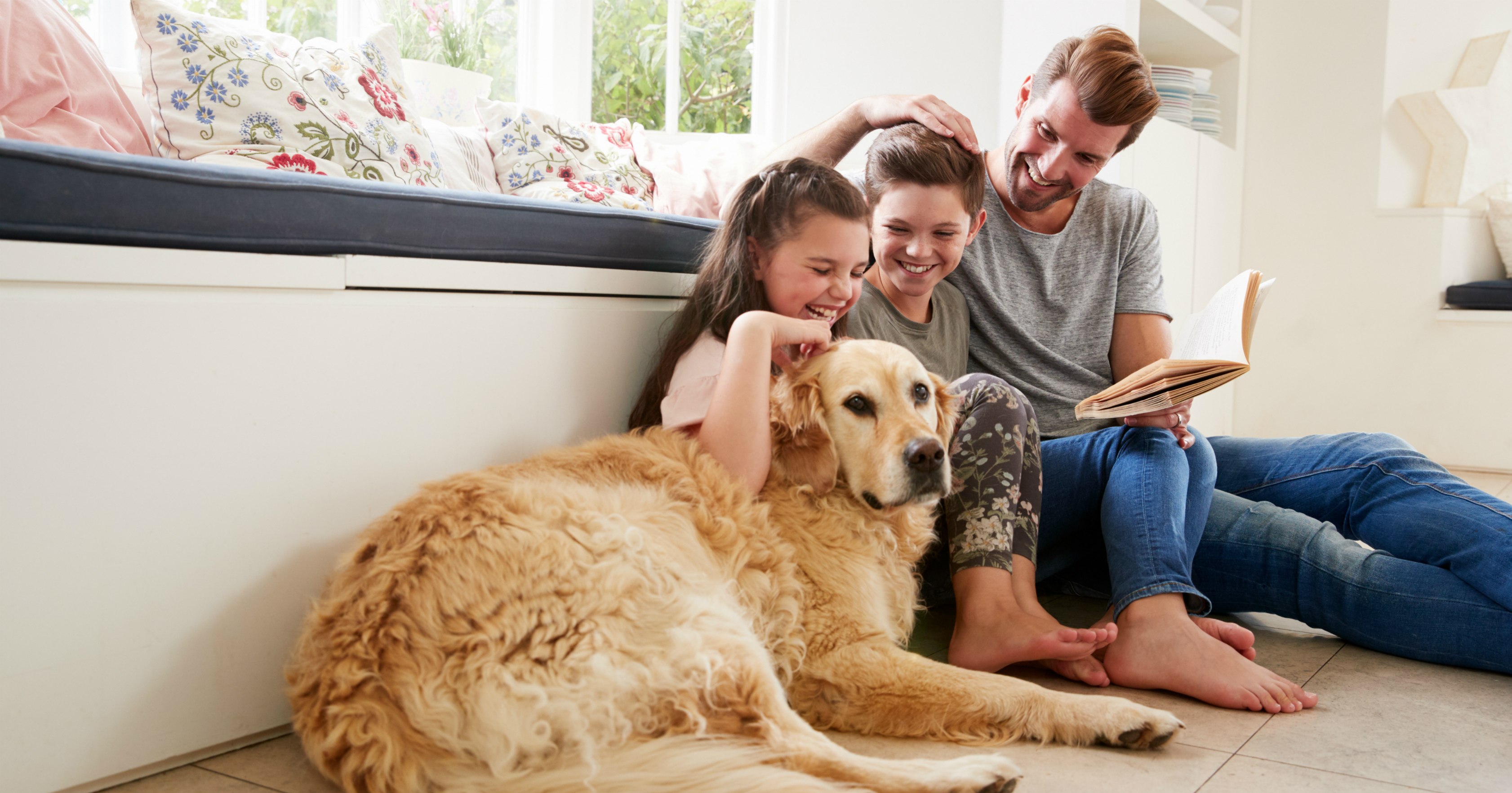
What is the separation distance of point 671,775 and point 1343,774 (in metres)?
0.93

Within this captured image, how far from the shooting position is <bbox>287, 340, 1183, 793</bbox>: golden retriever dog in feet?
3.52

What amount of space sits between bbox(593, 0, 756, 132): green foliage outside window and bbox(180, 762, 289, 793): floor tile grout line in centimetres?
343

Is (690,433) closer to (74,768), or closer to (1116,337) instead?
(74,768)

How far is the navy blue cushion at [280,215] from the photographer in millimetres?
1134

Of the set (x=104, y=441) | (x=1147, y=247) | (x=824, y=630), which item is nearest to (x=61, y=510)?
(x=104, y=441)

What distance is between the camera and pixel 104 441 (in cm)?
118

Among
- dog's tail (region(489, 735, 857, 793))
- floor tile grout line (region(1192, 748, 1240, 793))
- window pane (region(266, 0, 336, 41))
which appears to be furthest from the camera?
window pane (region(266, 0, 336, 41))

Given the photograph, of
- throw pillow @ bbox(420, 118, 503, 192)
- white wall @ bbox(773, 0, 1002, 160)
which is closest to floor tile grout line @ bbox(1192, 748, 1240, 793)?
throw pillow @ bbox(420, 118, 503, 192)

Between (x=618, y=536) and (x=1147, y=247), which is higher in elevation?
(x=1147, y=247)

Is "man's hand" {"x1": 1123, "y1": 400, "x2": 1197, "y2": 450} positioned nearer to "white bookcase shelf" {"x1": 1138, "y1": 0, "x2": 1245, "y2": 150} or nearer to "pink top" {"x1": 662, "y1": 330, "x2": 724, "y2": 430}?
"pink top" {"x1": 662, "y1": 330, "x2": 724, "y2": 430}

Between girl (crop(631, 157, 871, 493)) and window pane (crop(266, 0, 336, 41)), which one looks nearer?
girl (crop(631, 157, 871, 493))

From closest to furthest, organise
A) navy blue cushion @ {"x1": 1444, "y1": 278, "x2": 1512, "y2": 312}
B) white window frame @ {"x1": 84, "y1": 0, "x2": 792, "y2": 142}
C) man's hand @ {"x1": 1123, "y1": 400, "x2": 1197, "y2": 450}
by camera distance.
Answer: man's hand @ {"x1": 1123, "y1": 400, "x2": 1197, "y2": 450} < white window frame @ {"x1": 84, "y1": 0, "x2": 792, "y2": 142} < navy blue cushion @ {"x1": 1444, "y1": 278, "x2": 1512, "y2": 312}

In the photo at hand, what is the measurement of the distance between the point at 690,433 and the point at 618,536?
0.43m

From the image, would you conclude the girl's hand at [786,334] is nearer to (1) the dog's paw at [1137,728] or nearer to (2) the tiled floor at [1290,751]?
(2) the tiled floor at [1290,751]
